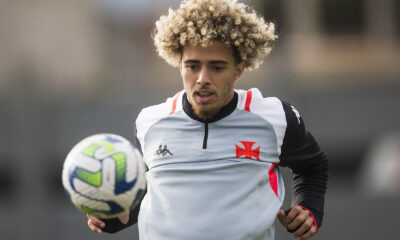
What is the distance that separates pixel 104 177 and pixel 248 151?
907 millimetres

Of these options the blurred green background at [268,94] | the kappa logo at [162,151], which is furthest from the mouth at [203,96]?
the blurred green background at [268,94]

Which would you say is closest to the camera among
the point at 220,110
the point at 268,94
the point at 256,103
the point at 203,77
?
the point at 203,77

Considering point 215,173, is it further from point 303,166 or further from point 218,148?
point 303,166

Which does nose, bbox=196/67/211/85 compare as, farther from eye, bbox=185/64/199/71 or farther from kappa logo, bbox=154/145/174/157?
kappa logo, bbox=154/145/174/157

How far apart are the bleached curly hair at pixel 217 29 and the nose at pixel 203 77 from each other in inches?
6.1

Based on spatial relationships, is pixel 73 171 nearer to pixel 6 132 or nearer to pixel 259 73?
pixel 6 132

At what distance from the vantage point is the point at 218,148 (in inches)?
158

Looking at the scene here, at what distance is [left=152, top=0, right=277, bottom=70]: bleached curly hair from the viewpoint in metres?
4.03

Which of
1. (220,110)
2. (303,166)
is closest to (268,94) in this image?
(303,166)

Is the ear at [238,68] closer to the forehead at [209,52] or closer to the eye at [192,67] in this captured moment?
the forehead at [209,52]

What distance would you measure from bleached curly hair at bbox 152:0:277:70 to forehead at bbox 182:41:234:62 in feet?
0.11

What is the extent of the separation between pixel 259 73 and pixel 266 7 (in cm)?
230

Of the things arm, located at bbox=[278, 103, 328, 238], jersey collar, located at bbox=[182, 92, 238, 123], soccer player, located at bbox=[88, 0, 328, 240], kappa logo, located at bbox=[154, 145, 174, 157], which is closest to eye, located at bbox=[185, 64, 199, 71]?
soccer player, located at bbox=[88, 0, 328, 240]

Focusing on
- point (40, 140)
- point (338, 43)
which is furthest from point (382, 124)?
point (40, 140)
